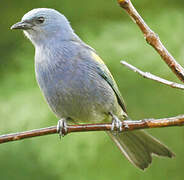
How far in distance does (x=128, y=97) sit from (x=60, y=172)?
75 centimetres

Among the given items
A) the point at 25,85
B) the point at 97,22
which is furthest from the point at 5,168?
the point at 97,22

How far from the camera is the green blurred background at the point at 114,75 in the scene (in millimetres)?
3195

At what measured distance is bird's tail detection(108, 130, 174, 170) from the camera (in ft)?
9.74

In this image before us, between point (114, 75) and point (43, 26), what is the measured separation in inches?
25.4

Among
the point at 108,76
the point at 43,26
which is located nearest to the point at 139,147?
the point at 108,76

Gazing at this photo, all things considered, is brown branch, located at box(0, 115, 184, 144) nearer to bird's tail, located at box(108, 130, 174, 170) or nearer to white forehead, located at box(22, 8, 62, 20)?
bird's tail, located at box(108, 130, 174, 170)

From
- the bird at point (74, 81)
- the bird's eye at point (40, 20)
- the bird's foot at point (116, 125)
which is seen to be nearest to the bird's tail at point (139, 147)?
the bird at point (74, 81)

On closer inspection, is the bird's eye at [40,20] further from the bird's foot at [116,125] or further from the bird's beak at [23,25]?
the bird's foot at [116,125]

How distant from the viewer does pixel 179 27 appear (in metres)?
3.67

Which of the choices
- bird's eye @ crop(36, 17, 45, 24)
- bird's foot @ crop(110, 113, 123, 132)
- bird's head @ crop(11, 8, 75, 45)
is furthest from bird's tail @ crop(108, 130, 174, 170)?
bird's eye @ crop(36, 17, 45, 24)

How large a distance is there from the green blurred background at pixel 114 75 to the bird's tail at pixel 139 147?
0.29ft

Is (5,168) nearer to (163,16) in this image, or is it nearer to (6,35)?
(6,35)

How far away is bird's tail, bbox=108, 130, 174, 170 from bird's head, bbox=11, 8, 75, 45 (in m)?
0.82

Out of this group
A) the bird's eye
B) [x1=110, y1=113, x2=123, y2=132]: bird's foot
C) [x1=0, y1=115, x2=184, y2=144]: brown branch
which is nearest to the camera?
[x1=0, y1=115, x2=184, y2=144]: brown branch
